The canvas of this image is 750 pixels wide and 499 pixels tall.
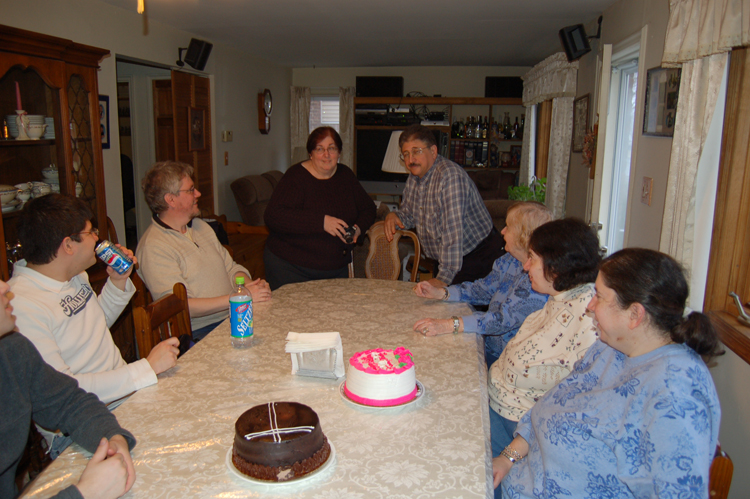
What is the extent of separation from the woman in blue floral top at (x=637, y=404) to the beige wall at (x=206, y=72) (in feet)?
11.4

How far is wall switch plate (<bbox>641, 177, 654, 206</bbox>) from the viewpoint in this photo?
305 centimetres

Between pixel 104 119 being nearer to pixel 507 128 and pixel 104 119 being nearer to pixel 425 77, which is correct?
pixel 425 77

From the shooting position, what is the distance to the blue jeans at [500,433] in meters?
1.58

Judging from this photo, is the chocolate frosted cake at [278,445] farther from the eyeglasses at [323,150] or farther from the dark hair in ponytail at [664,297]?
the eyeglasses at [323,150]

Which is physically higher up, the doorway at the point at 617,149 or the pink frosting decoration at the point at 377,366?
the doorway at the point at 617,149

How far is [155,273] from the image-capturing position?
2.08 metres

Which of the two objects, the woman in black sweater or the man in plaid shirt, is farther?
the woman in black sweater

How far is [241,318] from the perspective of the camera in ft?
5.55

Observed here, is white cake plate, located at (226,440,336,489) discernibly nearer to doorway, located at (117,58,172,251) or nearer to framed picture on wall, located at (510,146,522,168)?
doorway, located at (117,58,172,251)

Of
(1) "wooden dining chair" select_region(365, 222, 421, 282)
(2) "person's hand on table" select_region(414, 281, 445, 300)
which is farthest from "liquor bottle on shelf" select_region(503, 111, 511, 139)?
(2) "person's hand on table" select_region(414, 281, 445, 300)

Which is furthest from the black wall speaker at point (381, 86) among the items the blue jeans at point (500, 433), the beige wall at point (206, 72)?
the blue jeans at point (500, 433)

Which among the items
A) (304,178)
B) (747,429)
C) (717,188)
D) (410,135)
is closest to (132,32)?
(304,178)

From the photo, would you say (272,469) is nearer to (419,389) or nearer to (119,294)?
(419,389)

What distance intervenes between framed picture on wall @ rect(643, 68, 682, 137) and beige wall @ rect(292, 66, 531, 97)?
4943 mm
